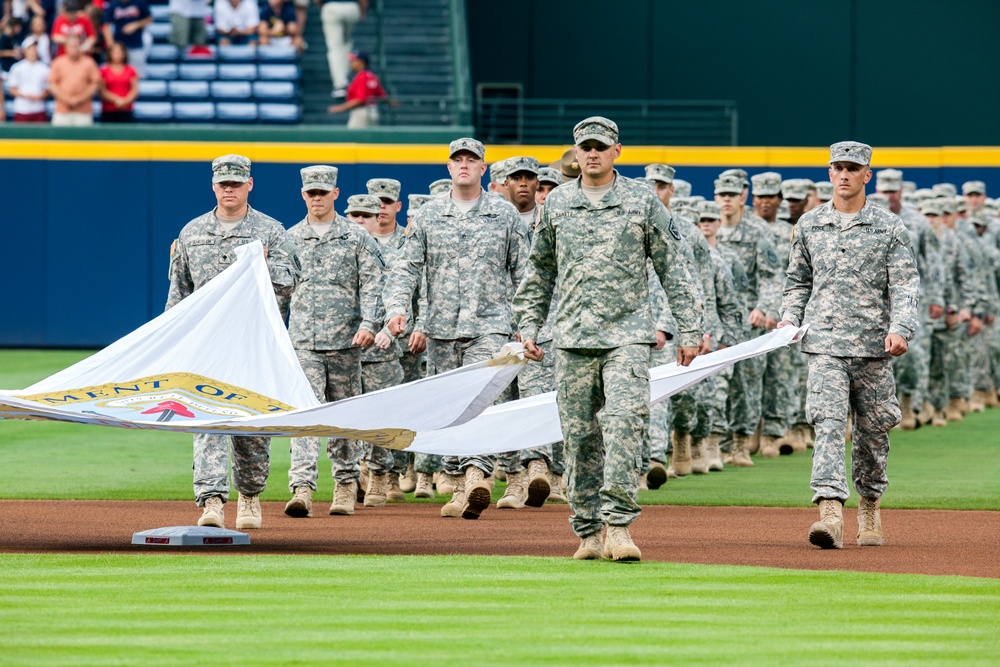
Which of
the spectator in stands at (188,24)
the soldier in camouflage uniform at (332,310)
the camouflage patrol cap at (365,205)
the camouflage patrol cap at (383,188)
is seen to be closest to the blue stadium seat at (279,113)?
the spectator in stands at (188,24)

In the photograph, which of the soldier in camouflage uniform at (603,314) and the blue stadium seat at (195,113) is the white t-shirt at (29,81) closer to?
the blue stadium seat at (195,113)

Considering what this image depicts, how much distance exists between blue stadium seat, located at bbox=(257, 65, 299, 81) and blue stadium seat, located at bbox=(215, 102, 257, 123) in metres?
0.73

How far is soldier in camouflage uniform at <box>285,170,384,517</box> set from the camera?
42.3 feet

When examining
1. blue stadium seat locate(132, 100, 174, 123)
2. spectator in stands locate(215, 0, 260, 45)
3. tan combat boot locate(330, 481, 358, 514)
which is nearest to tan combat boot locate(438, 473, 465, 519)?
tan combat boot locate(330, 481, 358, 514)

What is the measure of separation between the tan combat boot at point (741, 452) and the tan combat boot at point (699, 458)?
546mm

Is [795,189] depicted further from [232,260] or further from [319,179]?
[232,260]

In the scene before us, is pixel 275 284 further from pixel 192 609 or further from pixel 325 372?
pixel 192 609

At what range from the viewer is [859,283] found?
35.8 ft

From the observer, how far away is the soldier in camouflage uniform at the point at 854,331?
35.4 ft

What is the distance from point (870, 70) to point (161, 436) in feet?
67.2

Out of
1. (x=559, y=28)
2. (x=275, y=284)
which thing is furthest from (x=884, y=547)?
(x=559, y=28)

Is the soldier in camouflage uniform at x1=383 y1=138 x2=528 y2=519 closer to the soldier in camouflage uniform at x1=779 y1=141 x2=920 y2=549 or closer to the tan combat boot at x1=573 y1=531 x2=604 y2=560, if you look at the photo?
the soldier in camouflage uniform at x1=779 y1=141 x2=920 y2=549

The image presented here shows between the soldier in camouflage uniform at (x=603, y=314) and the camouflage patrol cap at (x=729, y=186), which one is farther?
the camouflage patrol cap at (x=729, y=186)

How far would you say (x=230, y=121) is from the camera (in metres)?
29.8
